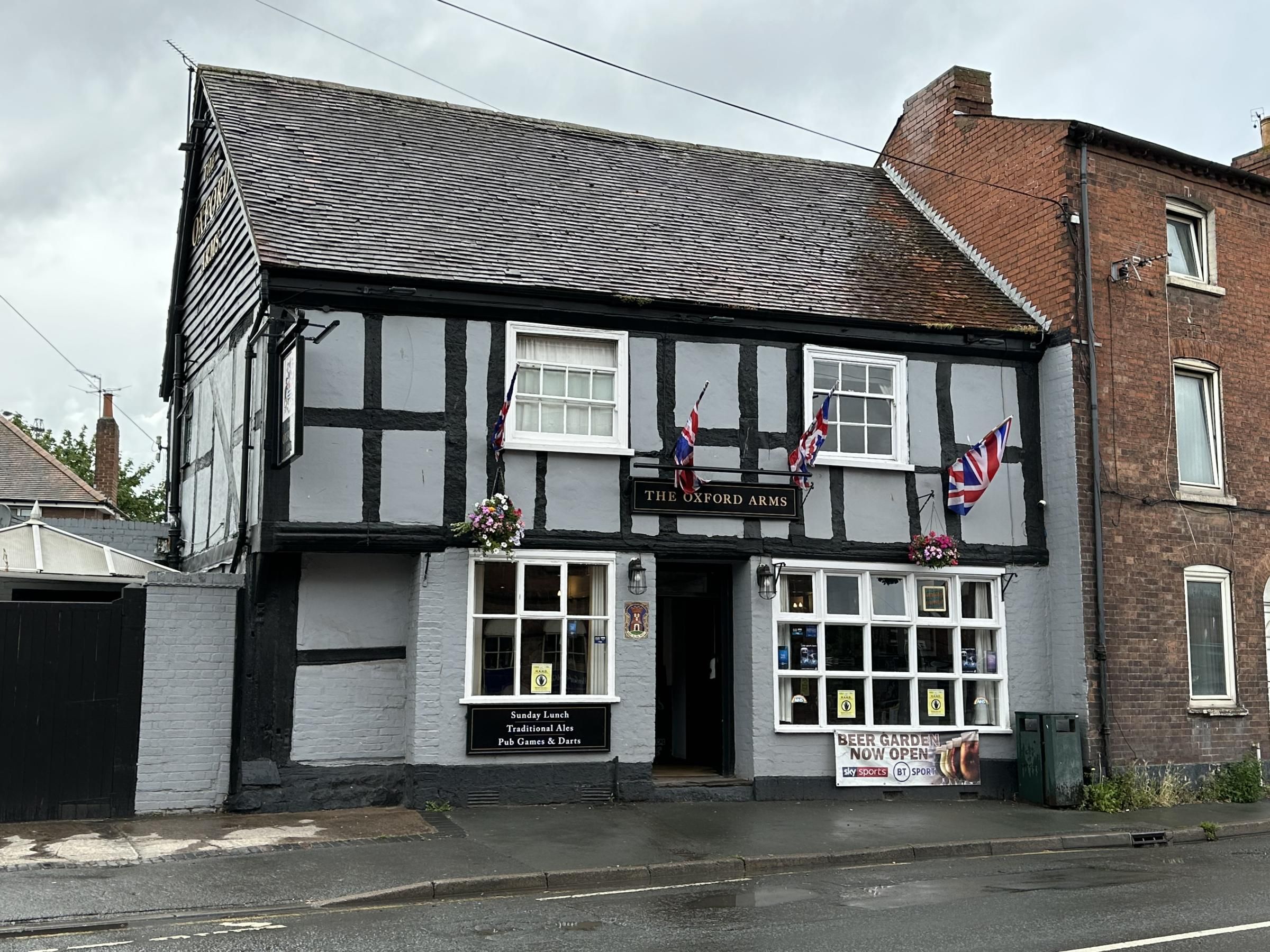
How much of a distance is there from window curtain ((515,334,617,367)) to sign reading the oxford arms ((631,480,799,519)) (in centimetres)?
148

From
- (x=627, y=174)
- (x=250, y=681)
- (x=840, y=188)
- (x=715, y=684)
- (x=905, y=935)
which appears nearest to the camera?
(x=905, y=935)

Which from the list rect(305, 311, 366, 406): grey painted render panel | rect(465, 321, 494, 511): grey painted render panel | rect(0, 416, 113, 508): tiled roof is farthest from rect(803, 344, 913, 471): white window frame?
rect(0, 416, 113, 508): tiled roof

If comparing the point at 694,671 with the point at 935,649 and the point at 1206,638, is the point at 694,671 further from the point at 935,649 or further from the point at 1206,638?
the point at 1206,638

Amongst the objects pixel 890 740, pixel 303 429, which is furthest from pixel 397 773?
pixel 890 740

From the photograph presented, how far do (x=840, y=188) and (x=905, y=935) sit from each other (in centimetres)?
1372

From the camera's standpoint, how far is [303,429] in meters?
13.0

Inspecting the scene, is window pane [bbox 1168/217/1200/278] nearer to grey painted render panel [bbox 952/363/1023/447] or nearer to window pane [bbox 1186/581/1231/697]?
grey painted render panel [bbox 952/363/1023/447]

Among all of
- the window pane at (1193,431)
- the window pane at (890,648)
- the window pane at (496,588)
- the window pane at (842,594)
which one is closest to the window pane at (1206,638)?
the window pane at (1193,431)

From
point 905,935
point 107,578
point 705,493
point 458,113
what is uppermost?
point 458,113

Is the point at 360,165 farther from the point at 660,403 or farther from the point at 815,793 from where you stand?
the point at 815,793

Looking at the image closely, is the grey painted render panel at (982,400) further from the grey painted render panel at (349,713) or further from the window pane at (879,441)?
the grey painted render panel at (349,713)

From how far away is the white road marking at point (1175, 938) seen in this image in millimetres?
7441

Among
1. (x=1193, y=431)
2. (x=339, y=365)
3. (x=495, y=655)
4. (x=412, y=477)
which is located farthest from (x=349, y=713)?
(x=1193, y=431)

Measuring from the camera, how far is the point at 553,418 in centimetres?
1416
